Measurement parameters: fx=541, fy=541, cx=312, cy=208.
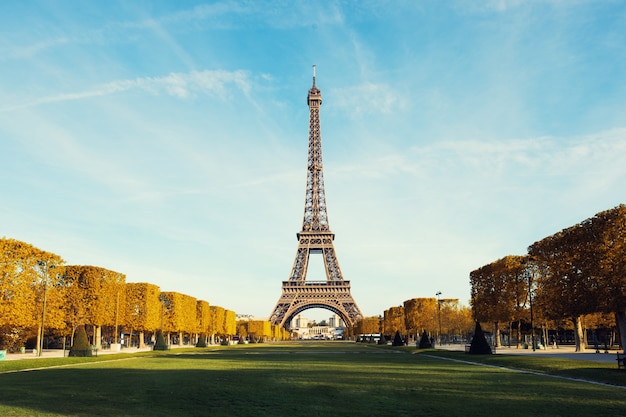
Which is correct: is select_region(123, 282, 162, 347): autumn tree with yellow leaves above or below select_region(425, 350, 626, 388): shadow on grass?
above

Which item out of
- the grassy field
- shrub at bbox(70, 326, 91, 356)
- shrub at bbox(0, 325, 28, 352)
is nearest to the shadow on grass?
the grassy field

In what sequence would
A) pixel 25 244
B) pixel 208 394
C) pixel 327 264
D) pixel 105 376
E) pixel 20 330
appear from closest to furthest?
1. pixel 208 394
2. pixel 105 376
3. pixel 25 244
4. pixel 20 330
5. pixel 327 264

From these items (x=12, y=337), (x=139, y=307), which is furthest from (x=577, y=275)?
(x=12, y=337)

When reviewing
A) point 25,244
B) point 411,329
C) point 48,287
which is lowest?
point 411,329

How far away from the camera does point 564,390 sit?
52.4 ft

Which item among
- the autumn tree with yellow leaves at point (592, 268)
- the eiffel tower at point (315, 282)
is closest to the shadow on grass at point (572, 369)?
the autumn tree with yellow leaves at point (592, 268)

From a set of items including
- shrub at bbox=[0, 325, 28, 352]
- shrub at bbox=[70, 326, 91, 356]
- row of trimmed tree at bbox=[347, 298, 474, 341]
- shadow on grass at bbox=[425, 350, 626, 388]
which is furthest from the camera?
row of trimmed tree at bbox=[347, 298, 474, 341]

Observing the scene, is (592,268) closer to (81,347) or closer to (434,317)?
(81,347)

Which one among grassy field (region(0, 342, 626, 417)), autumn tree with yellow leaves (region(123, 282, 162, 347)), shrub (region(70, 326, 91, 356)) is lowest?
shrub (region(70, 326, 91, 356))

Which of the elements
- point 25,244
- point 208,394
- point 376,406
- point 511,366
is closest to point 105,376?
point 208,394

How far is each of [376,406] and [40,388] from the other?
1060 centimetres

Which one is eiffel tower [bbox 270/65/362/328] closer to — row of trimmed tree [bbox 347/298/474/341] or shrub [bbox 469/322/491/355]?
row of trimmed tree [bbox 347/298/474/341]

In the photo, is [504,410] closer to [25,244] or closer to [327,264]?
[25,244]

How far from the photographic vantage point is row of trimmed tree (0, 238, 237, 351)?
4047 cm
